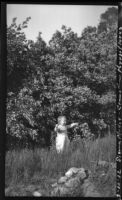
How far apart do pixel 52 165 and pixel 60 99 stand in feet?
3.46

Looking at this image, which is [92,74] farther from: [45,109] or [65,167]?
[65,167]

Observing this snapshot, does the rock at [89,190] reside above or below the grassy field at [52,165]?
below

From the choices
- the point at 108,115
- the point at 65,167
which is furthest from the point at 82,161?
the point at 108,115

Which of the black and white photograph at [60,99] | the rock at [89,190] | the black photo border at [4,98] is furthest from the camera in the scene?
the black and white photograph at [60,99]

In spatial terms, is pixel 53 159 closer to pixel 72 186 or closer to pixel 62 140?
pixel 62 140

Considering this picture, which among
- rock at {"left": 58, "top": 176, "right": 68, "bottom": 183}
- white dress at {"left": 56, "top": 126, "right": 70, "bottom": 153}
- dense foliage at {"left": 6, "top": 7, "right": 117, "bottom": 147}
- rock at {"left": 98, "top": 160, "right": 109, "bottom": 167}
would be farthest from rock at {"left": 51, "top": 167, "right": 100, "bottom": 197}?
dense foliage at {"left": 6, "top": 7, "right": 117, "bottom": 147}

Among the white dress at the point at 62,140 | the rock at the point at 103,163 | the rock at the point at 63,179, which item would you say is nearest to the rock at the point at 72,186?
the rock at the point at 63,179

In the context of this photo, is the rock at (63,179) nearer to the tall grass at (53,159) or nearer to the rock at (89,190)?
the tall grass at (53,159)

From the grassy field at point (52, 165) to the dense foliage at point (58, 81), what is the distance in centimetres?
19

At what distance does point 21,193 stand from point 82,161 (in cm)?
107

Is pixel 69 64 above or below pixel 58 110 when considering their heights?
above

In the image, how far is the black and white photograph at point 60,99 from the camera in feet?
22.1

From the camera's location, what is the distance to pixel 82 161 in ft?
22.4

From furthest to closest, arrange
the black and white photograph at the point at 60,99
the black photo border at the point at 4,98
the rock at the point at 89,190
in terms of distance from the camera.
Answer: the black and white photograph at the point at 60,99 → the rock at the point at 89,190 → the black photo border at the point at 4,98
